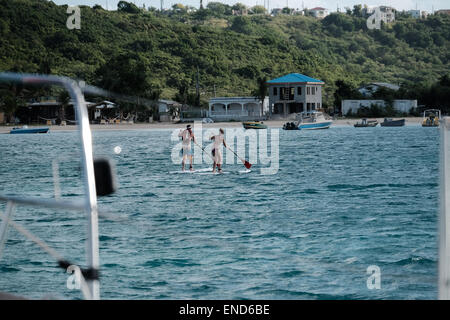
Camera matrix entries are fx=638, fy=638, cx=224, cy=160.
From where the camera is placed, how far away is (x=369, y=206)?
78.0 ft

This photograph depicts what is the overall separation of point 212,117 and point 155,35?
59.7 metres

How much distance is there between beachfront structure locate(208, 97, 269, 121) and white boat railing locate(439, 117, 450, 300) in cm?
9217

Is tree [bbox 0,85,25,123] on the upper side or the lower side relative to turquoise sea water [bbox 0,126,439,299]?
upper

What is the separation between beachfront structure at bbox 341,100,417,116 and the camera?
9538 cm

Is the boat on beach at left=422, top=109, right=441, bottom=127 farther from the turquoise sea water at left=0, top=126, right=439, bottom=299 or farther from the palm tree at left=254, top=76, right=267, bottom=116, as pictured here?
the turquoise sea water at left=0, top=126, right=439, bottom=299

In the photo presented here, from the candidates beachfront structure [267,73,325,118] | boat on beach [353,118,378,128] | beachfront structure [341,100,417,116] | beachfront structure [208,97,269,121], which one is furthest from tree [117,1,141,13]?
boat on beach [353,118,378,128]

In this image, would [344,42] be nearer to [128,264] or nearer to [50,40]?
[50,40]

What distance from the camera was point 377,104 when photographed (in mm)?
96125

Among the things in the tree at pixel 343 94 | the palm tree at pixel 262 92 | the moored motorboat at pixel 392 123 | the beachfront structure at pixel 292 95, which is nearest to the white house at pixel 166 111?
the palm tree at pixel 262 92

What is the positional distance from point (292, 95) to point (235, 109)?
950 cm

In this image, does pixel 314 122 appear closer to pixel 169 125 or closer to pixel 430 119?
pixel 430 119

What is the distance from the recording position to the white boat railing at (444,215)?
3.31m

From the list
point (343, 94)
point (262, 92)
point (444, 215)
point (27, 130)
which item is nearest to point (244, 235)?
point (444, 215)
